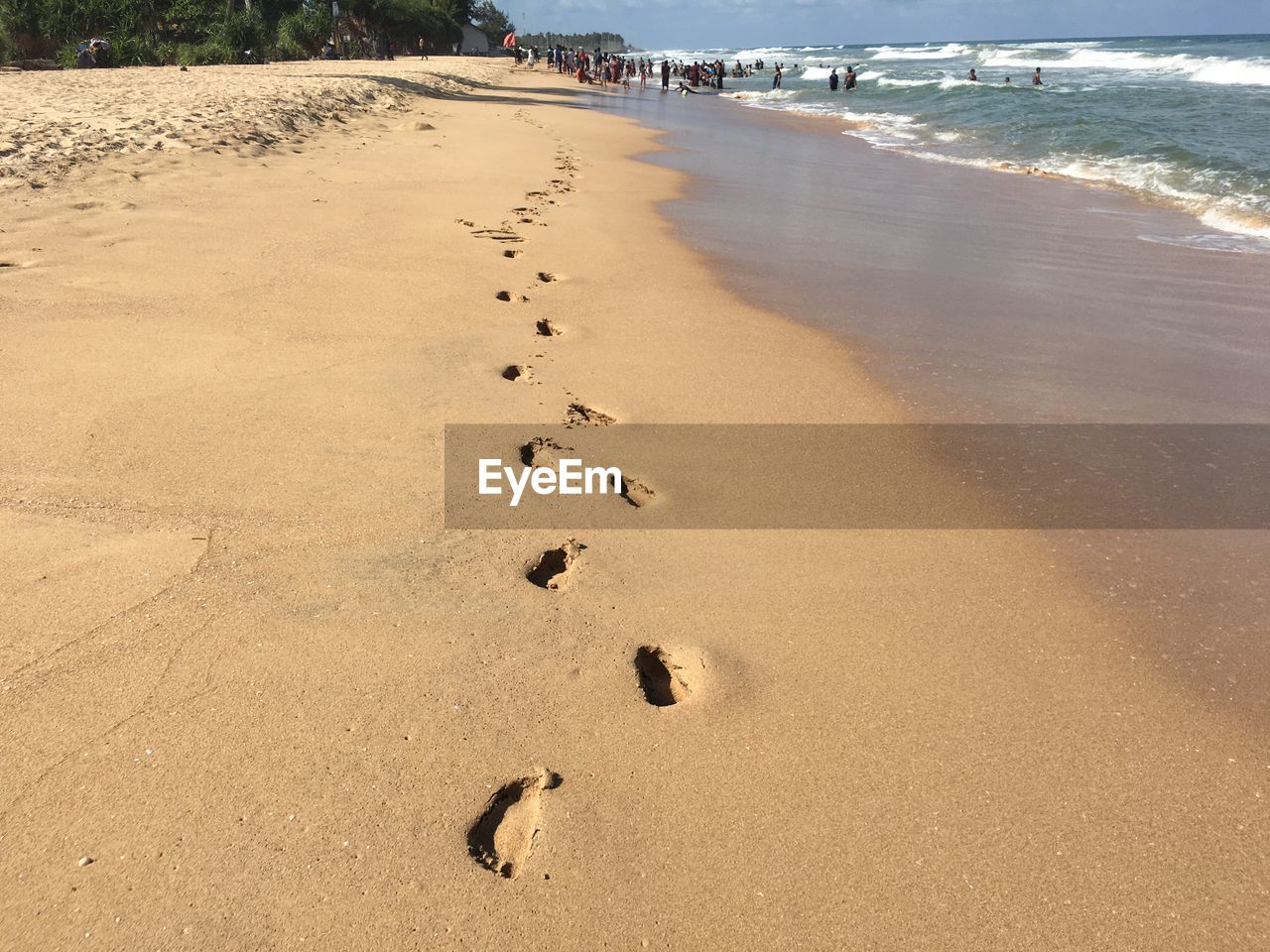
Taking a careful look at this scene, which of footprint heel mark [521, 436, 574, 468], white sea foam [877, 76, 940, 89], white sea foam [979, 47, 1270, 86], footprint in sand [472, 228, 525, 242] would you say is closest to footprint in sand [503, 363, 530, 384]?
footprint heel mark [521, 436, 574, 468]

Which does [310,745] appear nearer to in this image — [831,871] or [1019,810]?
[831,871]

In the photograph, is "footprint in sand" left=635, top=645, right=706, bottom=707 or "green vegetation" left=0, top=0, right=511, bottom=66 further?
"green vegetation" left=0, top=0, right=511, bottom=66

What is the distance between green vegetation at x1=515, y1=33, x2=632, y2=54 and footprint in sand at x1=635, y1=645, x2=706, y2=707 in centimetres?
7224

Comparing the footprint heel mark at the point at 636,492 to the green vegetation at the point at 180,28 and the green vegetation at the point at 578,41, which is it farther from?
the green vegetation at the point at 578,41

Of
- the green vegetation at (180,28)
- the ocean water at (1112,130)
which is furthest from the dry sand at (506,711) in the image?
the green vegetation at (180,28)

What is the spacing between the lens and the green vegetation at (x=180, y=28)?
20078 mm

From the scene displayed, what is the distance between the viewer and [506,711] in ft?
6.75

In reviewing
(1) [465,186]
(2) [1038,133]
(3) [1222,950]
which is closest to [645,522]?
(3) [1222,950]

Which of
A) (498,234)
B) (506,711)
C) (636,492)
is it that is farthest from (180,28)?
(506,711)

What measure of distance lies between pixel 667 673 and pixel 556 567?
592 mm

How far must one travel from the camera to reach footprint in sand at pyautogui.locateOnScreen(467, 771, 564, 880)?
5.59ft

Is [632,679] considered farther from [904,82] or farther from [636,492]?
[904,82]

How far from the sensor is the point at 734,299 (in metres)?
5.43

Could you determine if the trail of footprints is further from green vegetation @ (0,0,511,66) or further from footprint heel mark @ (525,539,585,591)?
green vegetation @ (0,0,511,66)
